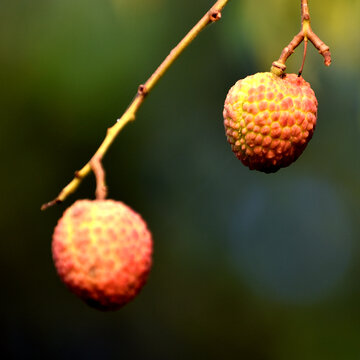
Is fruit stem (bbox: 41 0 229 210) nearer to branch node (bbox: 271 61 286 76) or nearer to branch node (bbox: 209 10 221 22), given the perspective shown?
branch node (bbox: 209 10 221 22)

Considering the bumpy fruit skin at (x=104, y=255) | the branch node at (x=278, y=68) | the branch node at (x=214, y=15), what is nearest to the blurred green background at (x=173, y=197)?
the branch node at (x=278, y=68)

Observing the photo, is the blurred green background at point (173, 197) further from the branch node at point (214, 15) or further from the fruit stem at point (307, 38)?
the branch node at point (214, 15)

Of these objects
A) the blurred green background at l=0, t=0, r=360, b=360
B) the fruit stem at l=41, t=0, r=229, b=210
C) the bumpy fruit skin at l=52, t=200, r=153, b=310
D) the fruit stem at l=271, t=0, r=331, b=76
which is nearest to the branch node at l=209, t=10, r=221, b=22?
the fruit stem at l=41, t=0, r=229, b=210

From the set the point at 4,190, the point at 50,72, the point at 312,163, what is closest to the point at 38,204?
the point at 4,190

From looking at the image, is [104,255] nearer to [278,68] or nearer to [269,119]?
[269,119]

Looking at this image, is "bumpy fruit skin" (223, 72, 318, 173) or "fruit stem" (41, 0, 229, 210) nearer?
"fruit stem" (41, 0, 229, 210)

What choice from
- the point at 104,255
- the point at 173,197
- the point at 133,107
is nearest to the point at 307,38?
the point at 133,107
